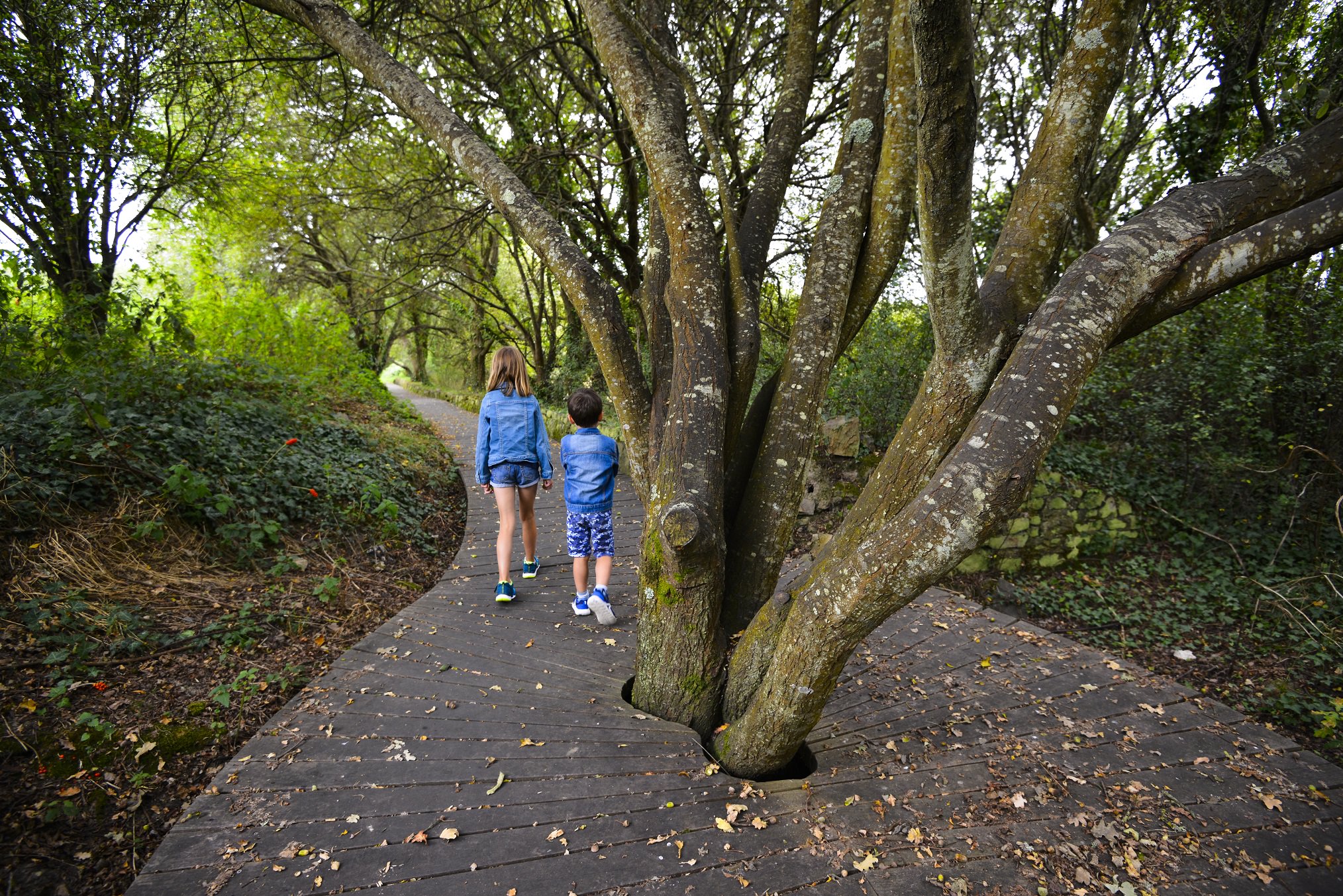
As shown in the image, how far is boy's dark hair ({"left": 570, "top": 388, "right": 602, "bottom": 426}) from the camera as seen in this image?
4.02 meters

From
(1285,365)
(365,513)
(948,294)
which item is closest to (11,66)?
(365,513)

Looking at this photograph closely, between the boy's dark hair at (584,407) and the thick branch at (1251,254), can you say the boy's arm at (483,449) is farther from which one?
the thick branch at (1251,254)

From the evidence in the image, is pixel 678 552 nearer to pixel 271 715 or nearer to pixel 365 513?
pixel 271 715

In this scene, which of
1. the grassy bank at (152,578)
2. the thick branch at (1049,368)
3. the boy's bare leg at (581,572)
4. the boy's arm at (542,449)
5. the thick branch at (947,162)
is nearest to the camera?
the thick branch at (947,162)

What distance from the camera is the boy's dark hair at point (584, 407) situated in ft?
13.2

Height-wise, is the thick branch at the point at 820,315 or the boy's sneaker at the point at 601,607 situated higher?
the thick branch at the point at 820,315

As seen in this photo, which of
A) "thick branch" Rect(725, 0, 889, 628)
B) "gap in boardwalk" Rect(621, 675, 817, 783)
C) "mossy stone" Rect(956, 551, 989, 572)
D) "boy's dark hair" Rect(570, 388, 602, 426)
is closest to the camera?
"gap in boardwalk" Rect(621, 675, 817, 783)

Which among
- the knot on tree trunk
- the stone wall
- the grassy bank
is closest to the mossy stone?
the stone wall

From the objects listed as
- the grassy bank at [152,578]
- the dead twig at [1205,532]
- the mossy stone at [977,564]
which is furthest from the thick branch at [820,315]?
the dead twig at [1205,532]

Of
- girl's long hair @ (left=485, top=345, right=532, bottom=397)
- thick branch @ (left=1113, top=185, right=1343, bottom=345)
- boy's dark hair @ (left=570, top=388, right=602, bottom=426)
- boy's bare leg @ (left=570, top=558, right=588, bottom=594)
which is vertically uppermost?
thick branch @ (left=1113, top=185, right=1343, bottom=345)

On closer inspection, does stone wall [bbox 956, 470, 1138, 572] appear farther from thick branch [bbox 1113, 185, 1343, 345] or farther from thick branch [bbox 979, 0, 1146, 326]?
thick branch [bbox 1113, 185, 1343, 345]

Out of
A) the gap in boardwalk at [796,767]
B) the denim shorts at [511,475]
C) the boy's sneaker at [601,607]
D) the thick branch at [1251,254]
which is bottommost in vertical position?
the gap in boardwalk at [796,767]

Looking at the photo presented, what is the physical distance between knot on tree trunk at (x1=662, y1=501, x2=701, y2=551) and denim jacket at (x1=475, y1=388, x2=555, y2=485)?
2.06 meters

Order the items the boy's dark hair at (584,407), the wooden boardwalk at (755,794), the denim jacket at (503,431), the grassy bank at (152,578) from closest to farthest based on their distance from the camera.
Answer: the wooden boardwalk at (755,794) < the grassy bank at (152,578) < the boy's dark hair at (584,407) < the denim jacket at (503,431)
